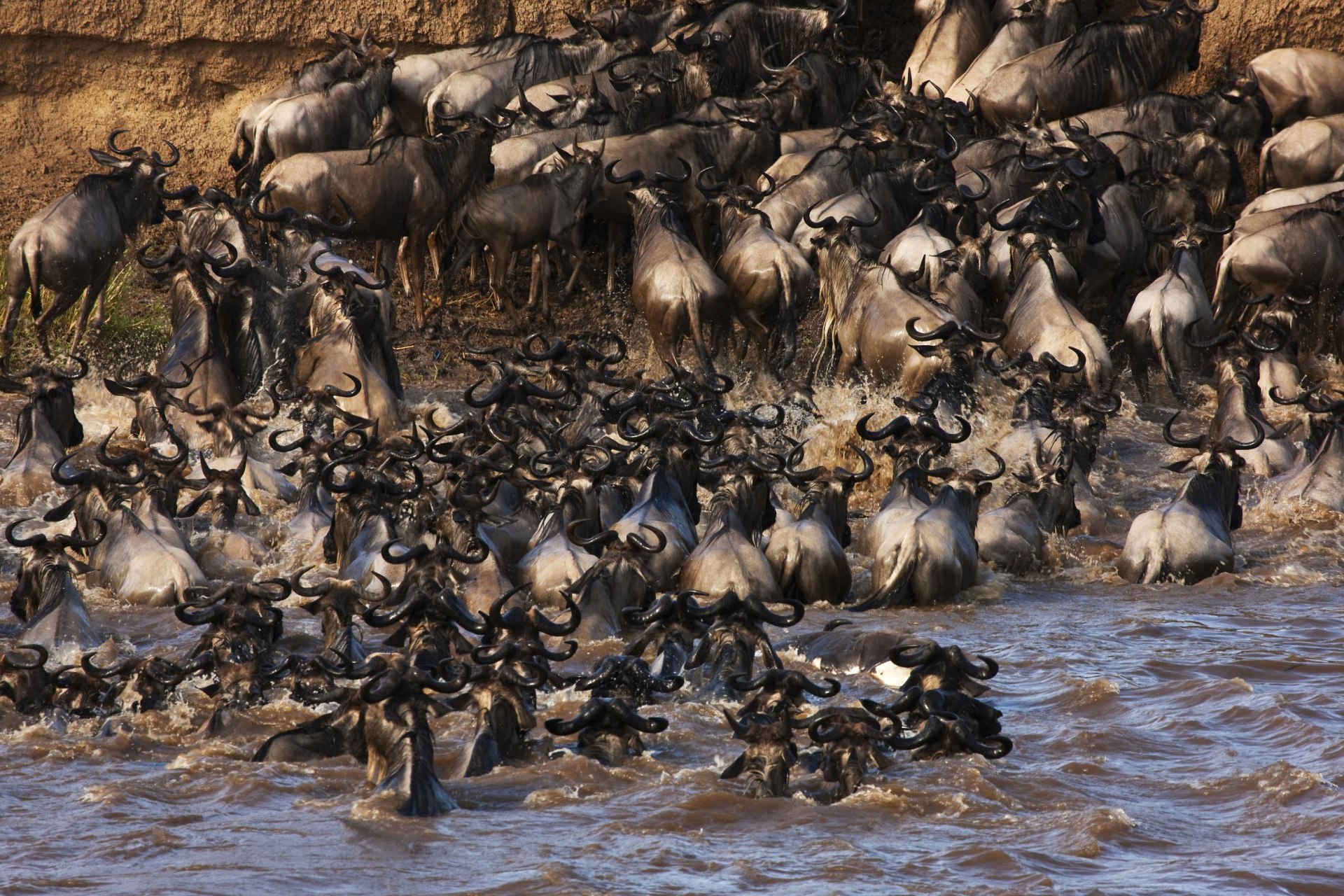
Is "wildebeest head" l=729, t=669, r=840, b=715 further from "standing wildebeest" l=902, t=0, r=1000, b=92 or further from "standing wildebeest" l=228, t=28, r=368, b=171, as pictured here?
"standing wildebeest" l=902, t=0, r=1000, b=92

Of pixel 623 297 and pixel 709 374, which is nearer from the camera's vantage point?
pixel 709 374

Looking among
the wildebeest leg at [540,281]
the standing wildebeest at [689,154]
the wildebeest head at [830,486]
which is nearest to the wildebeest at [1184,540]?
the wildebeest head at [830,486]

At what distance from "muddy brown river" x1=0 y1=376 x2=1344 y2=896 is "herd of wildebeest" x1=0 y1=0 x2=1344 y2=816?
16cm

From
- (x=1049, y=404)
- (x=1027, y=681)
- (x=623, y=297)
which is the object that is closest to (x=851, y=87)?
(x=623, y=297)

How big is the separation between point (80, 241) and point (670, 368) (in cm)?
408

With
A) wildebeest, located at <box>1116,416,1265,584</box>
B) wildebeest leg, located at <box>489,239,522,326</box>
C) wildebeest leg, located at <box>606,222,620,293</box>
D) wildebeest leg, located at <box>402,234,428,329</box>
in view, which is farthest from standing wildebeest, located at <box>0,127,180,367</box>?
wildebeest, located at <box>1116,416,1265,584</box>

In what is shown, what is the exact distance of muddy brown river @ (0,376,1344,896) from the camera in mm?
5480

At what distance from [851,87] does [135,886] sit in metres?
12.2

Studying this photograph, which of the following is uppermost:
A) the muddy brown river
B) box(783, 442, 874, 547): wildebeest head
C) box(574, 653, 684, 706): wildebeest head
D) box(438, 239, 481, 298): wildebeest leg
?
box(438, 239, 481, 298): wildebeest leg

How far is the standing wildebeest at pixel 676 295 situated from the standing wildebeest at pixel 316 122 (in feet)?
7.96

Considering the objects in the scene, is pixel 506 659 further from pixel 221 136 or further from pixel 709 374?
pixel 221 136

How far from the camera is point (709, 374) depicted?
40.3ft

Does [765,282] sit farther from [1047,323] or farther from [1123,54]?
[1123,54]

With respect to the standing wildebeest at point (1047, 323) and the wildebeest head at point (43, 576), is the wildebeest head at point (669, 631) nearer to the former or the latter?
A: the wildebeest head at point (43, 576)
